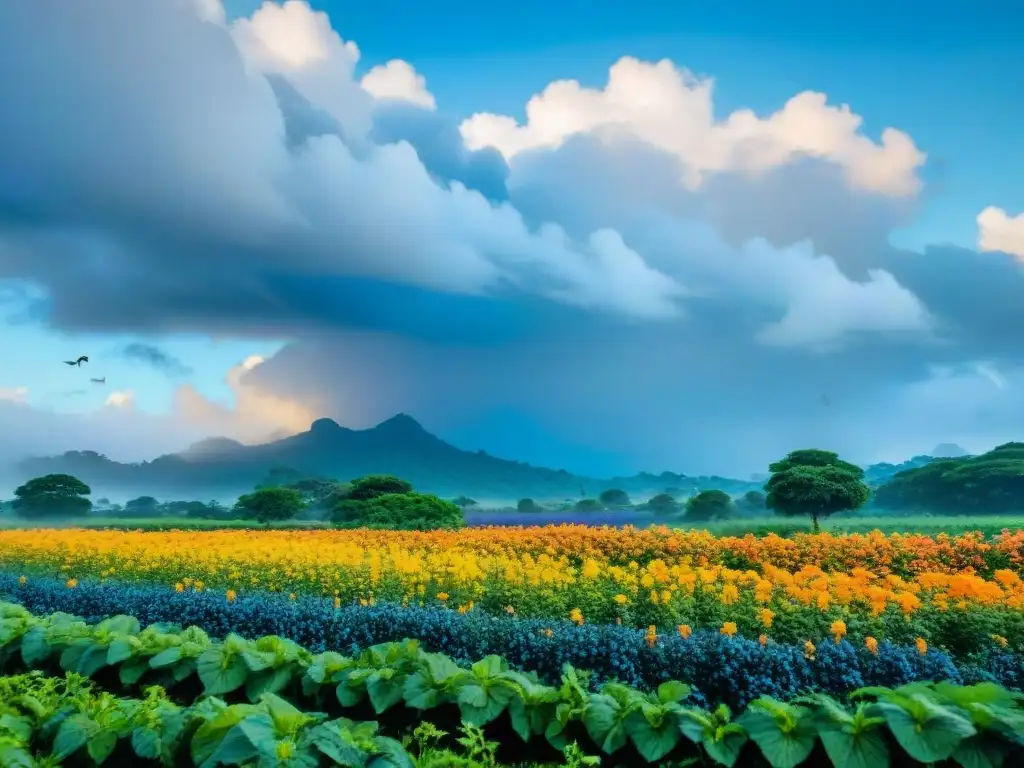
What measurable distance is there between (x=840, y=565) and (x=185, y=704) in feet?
24.8

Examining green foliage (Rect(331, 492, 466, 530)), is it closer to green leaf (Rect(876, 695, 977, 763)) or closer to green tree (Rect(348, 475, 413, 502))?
green tree (Rect(348, 475, 413, 502))

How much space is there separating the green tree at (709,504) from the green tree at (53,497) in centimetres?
1729

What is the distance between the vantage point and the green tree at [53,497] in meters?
22.5

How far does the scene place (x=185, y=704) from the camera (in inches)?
194

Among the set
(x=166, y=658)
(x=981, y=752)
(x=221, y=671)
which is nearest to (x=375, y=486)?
(x=166, y=658)

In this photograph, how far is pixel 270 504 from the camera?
878 inches

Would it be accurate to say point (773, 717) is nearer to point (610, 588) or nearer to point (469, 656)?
point (469, 656)

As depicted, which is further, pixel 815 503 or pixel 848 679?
pixel 815 503

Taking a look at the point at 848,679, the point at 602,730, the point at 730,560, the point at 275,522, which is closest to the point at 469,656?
the point at 602,730

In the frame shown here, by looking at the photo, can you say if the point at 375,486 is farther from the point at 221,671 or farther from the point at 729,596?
the point at 221,671

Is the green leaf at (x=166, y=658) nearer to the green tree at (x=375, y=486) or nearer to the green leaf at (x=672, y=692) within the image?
the green leaf at (x=672, y=692)

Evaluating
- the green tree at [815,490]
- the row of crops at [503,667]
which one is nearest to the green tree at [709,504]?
the green tree at [815,490]

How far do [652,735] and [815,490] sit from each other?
19034 mm

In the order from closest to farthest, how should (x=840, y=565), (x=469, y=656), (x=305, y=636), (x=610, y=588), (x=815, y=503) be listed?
(x=469, y=656) → (x=305, y=636) → (x=610, y=588) → (x=840, y=565) → (x=815, y=503)
